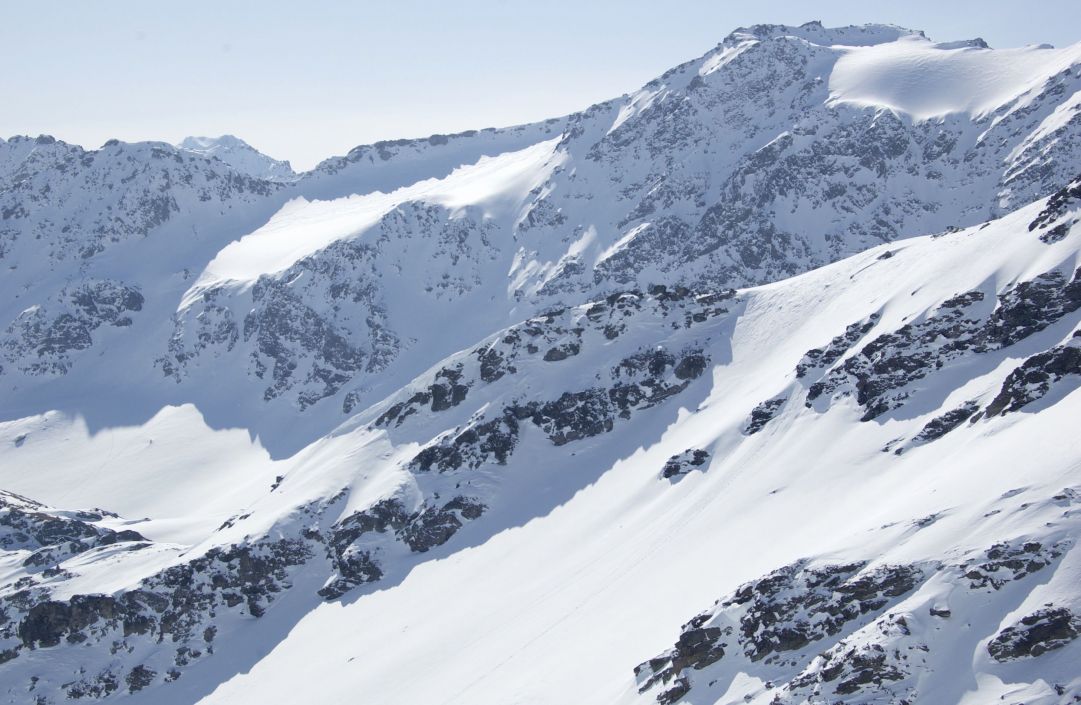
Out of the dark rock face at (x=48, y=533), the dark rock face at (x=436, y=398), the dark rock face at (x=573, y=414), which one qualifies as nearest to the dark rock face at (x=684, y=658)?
Answer: the dark rock face at (x=573, y=414)

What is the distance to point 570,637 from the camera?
2427 inches

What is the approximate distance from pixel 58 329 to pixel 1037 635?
654ft

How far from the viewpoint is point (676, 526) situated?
70500mm

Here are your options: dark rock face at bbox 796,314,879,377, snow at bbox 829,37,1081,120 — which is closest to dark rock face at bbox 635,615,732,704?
dark rock face at bbox 796,314,879,377

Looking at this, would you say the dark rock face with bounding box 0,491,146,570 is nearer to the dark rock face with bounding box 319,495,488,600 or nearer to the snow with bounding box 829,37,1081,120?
the dark rock face with bounding box 319,495,488,600

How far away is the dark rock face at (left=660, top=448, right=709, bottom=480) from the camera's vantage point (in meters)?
77.8

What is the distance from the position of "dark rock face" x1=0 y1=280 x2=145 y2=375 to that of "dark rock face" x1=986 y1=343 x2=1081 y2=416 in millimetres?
181679

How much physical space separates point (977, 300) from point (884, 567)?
33696 millimetres

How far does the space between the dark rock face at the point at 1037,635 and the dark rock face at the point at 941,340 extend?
25656 mm

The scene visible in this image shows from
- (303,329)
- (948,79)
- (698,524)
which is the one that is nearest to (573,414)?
(698,524)

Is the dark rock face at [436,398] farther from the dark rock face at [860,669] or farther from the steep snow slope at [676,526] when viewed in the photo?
the dark rock face at [860,669]

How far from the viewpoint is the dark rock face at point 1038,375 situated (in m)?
54.1

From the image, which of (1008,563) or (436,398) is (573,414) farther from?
(1008,563)

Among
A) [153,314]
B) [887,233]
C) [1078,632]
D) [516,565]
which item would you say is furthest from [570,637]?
[153,314]
